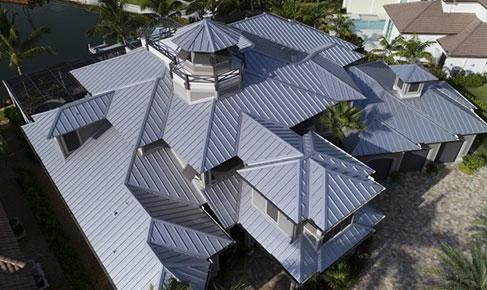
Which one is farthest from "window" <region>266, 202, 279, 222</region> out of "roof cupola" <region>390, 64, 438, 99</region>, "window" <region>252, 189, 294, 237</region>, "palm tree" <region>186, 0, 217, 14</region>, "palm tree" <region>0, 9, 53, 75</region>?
"palm tree" <region>186, 0, 217, 14</region>

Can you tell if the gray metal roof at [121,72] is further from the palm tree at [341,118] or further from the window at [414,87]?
the window at [414,87]

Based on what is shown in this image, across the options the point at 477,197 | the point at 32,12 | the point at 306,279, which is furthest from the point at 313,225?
the point at 32,12

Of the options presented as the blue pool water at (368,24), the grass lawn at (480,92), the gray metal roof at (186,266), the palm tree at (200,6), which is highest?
the palm tree at (200,6)

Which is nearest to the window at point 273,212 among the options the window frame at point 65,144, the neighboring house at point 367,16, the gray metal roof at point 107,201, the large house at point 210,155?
the large house at point 210,155

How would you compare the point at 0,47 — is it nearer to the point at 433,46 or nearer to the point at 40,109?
the point at 40,109

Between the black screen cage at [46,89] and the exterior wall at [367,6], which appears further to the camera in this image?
the exterior wall at [367,6]
